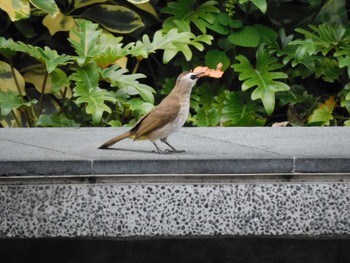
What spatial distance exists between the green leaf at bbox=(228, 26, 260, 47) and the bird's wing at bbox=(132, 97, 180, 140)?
8.56ft

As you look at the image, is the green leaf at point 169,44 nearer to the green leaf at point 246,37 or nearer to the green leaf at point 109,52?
the green leaf at point 109,52

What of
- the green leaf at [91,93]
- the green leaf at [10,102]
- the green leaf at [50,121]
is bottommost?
the green leaf at [50,121]

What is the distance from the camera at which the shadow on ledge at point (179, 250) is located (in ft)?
12.7

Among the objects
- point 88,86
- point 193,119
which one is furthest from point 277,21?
point 88,86

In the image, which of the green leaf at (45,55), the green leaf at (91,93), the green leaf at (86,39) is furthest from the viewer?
the green leaf at (86,39)

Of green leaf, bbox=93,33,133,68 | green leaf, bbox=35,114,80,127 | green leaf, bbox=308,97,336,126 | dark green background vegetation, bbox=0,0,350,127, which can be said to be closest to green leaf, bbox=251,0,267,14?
dark green background vegetation, bbox=0,0,350,127

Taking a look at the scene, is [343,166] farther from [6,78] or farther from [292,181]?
[6,78]

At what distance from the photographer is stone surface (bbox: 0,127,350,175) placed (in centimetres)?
345

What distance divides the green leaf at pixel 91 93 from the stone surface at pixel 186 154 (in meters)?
0.87

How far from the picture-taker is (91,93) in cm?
552

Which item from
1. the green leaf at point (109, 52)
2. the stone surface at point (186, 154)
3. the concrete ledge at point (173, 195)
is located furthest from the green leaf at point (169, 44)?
the concrete ledge at point (173, 195)

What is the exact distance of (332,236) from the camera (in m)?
3.61

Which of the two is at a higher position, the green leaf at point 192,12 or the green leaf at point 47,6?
the green leaf at point 47,6

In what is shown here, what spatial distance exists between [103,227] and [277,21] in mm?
3413
